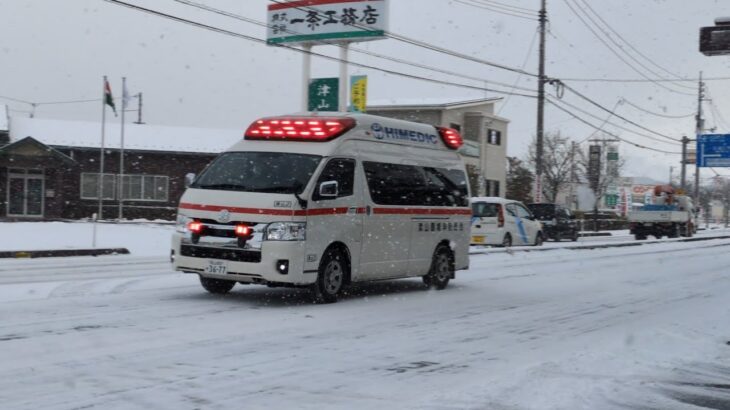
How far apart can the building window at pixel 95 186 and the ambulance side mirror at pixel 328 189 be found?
31.6 metres

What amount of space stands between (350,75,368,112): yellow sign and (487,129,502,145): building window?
Result: 16.4m

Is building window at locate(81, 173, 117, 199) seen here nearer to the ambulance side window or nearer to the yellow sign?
the yellow sign

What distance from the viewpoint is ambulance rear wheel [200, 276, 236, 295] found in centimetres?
1162

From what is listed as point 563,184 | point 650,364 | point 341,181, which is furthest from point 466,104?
point 650,364

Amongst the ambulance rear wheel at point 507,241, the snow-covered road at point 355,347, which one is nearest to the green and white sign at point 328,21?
the ambulance rear wheel at point 507,241

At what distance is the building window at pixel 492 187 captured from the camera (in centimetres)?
4960

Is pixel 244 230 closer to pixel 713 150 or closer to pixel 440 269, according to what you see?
pixel 440 269

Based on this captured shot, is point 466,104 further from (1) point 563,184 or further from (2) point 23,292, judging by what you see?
(2) point 23,292

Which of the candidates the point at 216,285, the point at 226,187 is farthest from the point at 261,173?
the point at 216,285

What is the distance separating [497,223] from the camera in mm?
25938

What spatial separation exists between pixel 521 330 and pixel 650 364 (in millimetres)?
2031

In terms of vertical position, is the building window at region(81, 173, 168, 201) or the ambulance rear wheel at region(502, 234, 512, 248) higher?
the building window at region(81, 173, 168, 201)

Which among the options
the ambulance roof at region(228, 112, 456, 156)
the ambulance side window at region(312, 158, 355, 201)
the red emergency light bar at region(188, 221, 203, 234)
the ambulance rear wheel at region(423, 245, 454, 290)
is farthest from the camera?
the ambulance rear wheel at region(423, 245, 454, 290)

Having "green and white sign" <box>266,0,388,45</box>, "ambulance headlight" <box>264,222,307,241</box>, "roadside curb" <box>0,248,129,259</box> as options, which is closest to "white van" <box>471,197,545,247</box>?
"green and white sign" <box>266,0,388,45</box>
